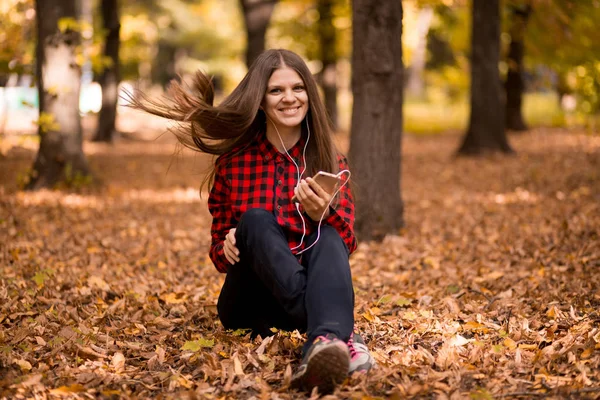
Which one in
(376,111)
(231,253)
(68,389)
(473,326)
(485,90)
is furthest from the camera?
(485,90)

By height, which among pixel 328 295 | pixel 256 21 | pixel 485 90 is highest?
pixel 256 21

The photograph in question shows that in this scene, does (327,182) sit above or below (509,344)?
above

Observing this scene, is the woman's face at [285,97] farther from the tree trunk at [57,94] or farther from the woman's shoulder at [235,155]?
the tree trunk at [57,94]

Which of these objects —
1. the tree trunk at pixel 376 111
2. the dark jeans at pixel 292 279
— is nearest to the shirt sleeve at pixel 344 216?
the dark jeans at pixel 292 279

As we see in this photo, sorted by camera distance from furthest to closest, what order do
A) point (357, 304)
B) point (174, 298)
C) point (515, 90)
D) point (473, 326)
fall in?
point (515, 90)
point (174, 298)
point (357, 304)
point (473, 326)

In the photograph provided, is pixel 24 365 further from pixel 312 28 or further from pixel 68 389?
pixel 312 28

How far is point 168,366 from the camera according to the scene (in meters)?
3.39

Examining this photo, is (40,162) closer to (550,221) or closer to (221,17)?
(550,221)

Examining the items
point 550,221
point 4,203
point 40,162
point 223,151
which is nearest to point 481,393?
point 223,151

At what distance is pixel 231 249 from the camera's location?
3.33 metres

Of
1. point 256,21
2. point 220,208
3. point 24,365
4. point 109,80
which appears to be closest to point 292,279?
point 220,208

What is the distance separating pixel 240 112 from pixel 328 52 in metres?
16.3

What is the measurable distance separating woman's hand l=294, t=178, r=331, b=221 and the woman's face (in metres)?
0.45

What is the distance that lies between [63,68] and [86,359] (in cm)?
657
